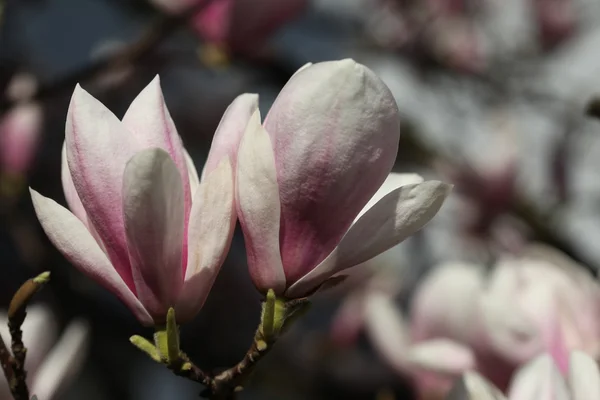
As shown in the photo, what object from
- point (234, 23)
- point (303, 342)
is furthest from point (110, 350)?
point (234, 23)

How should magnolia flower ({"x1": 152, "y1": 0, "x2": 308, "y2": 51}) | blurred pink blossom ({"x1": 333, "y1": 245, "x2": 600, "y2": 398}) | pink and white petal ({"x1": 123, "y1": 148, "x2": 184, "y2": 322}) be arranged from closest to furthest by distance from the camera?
1. pink and white petal ({"x1": 123, "y1": 148, "x2": 184, "y2": 322})
2. blurred pink blossom ({"x1": 333, "y1": 245, "x2": 600, "y2": 398})
3. magnolia flower ({"x1": 152, "y1": 0, "x2": 308, "y2": 51})

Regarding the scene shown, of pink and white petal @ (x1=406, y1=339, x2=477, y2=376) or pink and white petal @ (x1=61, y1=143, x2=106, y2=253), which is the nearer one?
pink and white petal @ (x1=61, y1=143, x2=106, y2=253)

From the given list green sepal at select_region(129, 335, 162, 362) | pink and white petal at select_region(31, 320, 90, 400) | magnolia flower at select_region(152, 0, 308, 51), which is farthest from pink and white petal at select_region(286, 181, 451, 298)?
magnolia flower at select_region(152, 0, 308, 51)

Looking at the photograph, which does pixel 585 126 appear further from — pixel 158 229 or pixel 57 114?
pixel 158 229

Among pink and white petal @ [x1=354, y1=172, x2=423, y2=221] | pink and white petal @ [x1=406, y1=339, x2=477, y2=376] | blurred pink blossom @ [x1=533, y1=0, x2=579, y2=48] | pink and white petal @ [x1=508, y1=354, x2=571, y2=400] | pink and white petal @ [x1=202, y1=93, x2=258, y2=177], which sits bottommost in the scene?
blurred pink blossom @ [x1=533, y1=0, x2=579, y2=48]

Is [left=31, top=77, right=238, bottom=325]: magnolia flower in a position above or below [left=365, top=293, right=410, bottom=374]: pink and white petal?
above

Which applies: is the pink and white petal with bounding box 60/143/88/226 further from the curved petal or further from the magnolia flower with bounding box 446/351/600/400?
the magnolia flower with bounding box 446/351/600/400

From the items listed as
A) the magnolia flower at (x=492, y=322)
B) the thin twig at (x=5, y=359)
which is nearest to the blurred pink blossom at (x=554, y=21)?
the magnolia flower at (x=492, y=322)
